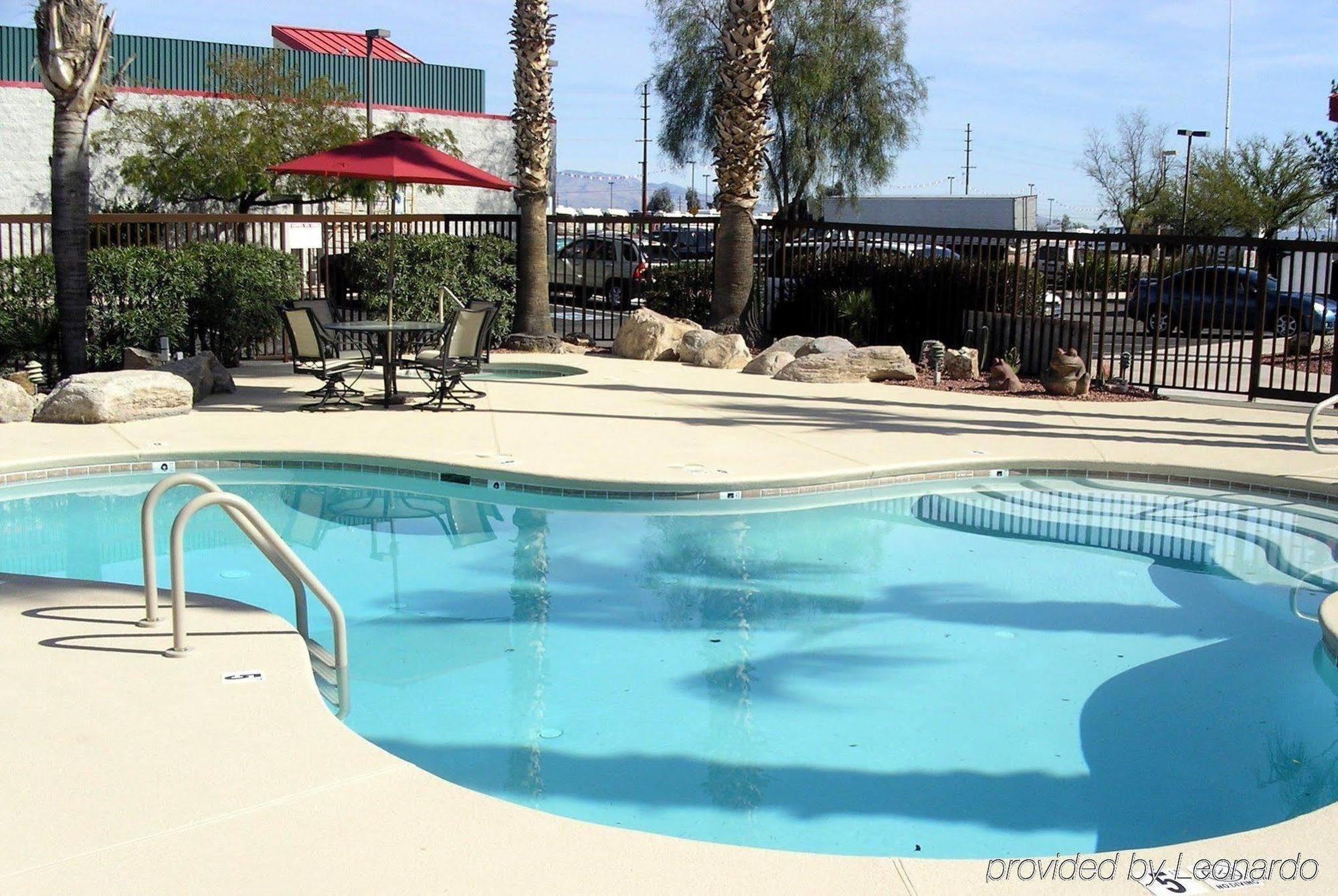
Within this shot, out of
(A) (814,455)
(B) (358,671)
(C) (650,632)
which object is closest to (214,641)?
(B) (358,671)

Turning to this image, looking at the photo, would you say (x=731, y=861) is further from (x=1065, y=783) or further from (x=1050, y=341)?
(x=1050, y=341)

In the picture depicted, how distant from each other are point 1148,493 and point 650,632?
5198 millimetres

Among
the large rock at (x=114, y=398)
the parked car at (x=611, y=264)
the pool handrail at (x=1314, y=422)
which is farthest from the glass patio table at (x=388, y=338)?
the pool handrail at (x=1314, y=422)

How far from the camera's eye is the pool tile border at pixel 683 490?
31.7 feet

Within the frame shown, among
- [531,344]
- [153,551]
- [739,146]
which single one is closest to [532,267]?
[531,344]

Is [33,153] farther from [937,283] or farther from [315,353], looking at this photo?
[937,283]

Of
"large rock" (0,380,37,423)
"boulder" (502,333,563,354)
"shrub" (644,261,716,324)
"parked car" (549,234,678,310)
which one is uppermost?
"parked car" (549,234,678,310)

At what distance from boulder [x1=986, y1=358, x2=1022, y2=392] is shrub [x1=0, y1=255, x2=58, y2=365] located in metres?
10.6

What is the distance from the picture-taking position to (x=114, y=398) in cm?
1141

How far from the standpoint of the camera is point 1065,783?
540 cm

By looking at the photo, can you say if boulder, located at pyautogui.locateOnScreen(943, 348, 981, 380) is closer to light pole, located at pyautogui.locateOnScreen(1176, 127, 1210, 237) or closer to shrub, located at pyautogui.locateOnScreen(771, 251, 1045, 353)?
shrub, located at pyautogui.locateOnScreen(771, 251, 1045, 353)

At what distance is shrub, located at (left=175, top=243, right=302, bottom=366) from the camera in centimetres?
1471

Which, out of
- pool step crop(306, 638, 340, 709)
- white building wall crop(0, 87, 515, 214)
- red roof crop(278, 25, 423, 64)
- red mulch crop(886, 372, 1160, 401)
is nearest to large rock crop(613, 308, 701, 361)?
red mulch crop(886, 372, 1160, 401)

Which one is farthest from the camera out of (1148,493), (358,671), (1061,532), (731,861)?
(1148,493)
